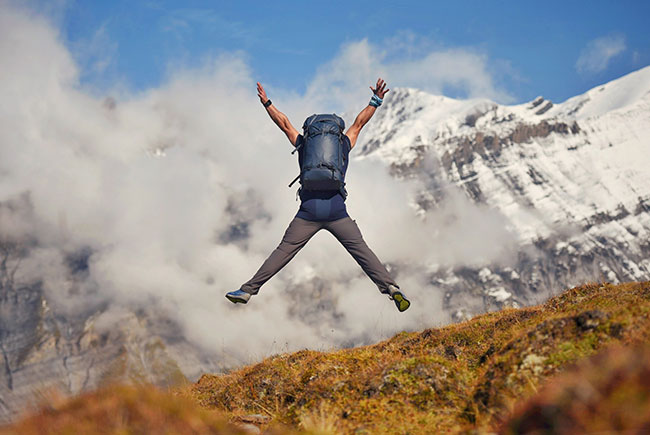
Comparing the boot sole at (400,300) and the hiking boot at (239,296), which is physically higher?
the hiking boot at (239,296)

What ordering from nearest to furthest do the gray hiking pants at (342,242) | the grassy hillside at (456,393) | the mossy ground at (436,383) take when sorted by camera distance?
1. the grassy hillside at (456,393)
2. the mossy ground at (436,383)
3. the gray hiking pants at (342,242)

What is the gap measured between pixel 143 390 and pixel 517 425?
3622 mm

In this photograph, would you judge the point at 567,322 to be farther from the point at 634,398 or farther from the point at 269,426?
the point at 269,426

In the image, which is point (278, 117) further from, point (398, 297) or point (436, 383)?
point (436, 383)

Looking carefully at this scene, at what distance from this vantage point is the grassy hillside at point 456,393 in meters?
3.92

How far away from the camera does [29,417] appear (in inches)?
198

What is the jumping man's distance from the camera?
9.75 metres

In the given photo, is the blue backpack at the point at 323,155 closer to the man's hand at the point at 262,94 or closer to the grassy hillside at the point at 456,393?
the man's hand at the point at 262,94

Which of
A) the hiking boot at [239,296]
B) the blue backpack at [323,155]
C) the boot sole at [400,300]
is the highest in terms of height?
the blue backpack at [323,155]

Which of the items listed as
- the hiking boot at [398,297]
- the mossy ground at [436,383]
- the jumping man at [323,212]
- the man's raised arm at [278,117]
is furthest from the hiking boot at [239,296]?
the man's raised arm at [278,117]

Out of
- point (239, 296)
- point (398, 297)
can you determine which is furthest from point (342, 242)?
point (239, 296)

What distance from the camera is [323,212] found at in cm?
997

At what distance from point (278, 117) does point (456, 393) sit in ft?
20.4

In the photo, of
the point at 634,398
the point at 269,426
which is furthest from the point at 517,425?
the point at 269,426
